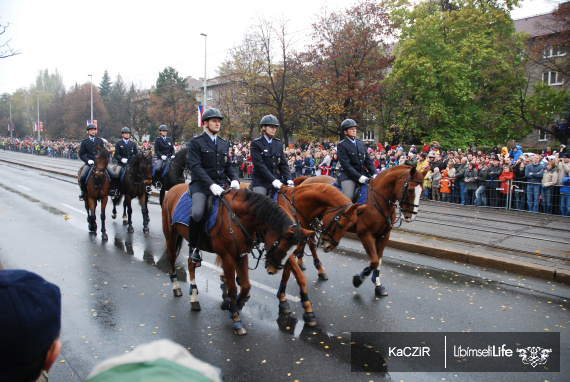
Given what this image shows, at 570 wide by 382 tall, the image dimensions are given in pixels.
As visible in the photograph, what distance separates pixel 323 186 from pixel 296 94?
24.6 m

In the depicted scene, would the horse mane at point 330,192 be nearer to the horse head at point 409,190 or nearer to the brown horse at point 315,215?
the brown horse at point 315,215

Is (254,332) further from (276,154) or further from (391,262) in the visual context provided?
(391,262)

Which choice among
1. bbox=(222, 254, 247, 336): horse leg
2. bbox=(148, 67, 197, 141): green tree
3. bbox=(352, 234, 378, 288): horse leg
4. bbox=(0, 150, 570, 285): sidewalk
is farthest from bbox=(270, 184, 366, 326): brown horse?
bbox=(148, 67, 197, 141): green tree

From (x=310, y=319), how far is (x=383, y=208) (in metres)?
2.61

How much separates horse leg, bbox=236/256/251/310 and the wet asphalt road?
1.39 ft

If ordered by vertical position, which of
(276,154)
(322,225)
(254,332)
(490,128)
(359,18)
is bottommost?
(254,332)

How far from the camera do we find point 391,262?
30.8ft

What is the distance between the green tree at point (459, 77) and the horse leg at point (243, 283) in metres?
29.2

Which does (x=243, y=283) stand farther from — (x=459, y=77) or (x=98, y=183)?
(x=459, y=77)

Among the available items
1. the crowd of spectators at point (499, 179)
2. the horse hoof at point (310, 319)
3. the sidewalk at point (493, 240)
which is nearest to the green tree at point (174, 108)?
the crowd of spectators at point (499, 179)

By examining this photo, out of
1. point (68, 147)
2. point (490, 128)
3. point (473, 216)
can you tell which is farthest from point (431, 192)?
point (68, 147)

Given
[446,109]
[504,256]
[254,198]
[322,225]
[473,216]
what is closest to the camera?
[254,198]

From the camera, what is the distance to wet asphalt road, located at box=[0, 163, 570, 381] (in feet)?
16.6

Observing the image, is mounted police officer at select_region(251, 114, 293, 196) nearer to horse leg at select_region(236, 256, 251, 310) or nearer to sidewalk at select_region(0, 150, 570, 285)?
horse leg at select_region(236, 256, 251, 310)
